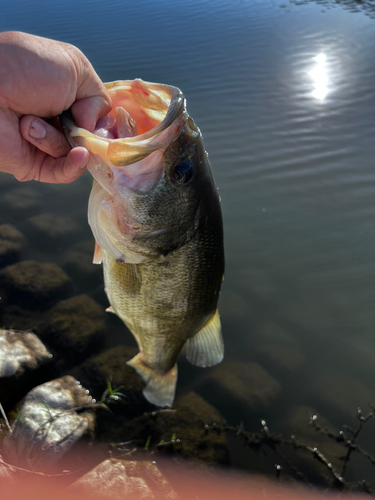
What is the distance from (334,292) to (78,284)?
3.05 metres

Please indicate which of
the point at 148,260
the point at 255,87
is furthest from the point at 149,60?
the point at 148,260

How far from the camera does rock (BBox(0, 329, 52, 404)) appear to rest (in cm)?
330

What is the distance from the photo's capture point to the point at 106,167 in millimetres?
1735

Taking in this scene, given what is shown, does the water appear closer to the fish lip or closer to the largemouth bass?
the largemouth bass

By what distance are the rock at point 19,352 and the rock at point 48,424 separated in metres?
0.26

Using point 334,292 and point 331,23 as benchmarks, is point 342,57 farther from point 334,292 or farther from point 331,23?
point 334,292

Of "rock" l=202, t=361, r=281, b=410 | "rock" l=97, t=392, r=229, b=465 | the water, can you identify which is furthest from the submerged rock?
"rock" l=202, t=361, r=281, b=410

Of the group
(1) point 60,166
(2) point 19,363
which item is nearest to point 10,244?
(2) point 19,363

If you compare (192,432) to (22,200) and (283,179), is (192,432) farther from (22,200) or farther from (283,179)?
(22,200)

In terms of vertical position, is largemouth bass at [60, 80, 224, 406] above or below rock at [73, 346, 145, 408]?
above

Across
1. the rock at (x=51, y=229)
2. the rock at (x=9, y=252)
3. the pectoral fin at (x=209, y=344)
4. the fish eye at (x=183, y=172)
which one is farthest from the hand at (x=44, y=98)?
the rock at (x=51, y=229)

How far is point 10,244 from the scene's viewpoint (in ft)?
16.4

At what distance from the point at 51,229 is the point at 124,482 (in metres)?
3.53

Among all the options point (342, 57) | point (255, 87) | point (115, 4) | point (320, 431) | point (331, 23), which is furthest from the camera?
point (115, 4)
